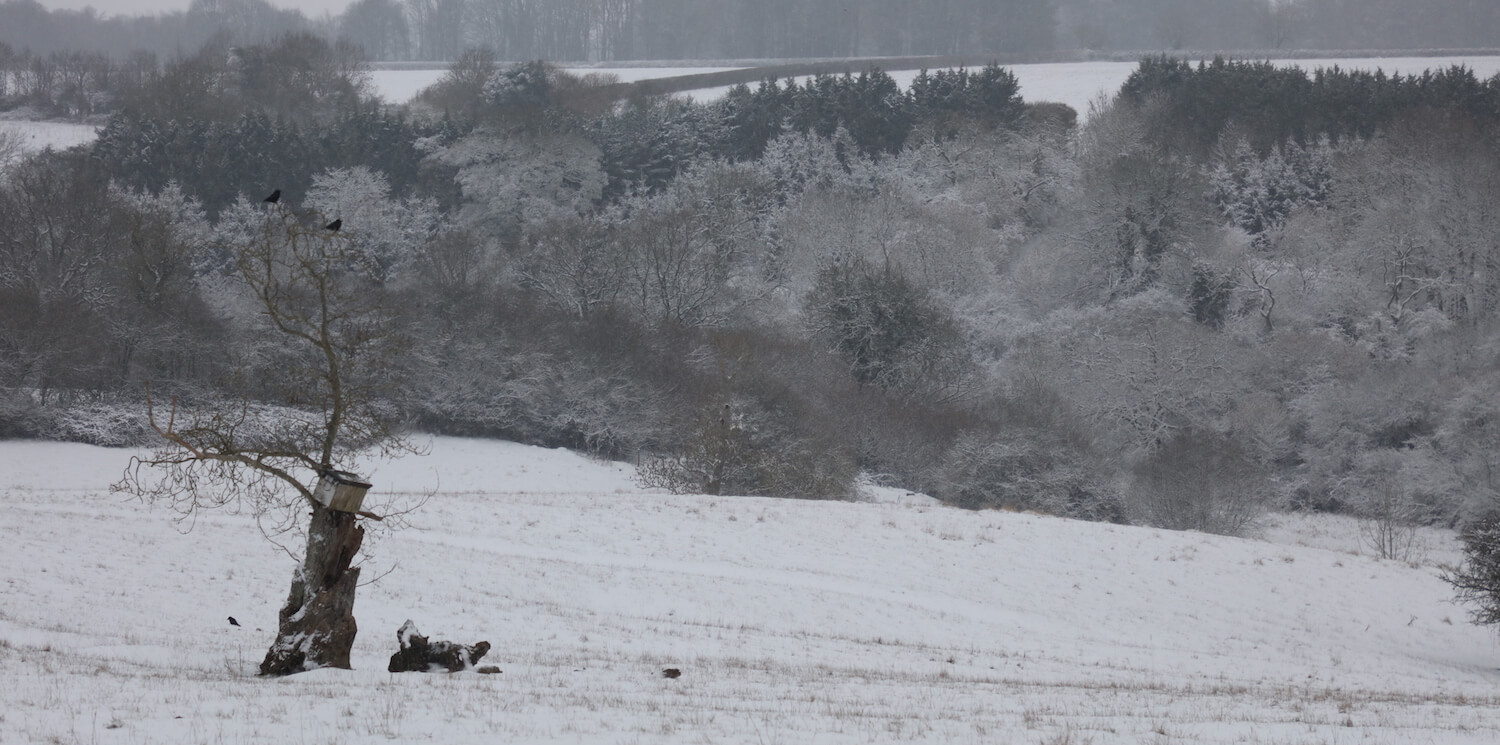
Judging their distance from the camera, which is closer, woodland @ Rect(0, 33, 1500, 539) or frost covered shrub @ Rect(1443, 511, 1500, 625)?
frost covered shrub @ Rect(1443, 511, 1500, 625)

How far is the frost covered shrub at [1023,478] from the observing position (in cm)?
4106

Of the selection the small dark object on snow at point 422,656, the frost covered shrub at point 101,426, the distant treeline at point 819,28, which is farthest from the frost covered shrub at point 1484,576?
the distant treeline at point 819,28

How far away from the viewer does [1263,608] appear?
24.0m

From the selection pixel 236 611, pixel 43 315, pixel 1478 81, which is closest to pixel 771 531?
pixel 236 611

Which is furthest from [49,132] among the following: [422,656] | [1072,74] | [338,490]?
[422,656]

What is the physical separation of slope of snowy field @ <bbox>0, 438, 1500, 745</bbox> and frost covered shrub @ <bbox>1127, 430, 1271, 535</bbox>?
10.9 meters

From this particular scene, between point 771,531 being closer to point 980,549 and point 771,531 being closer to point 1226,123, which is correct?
point 980,549

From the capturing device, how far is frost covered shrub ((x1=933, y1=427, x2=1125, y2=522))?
41062mm

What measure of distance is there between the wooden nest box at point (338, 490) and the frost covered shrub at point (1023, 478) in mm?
30922

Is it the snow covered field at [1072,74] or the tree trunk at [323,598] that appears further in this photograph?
the snow covered field at [1072,74]

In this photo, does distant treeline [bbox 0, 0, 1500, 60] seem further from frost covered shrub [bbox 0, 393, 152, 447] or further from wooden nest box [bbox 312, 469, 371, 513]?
wooden nest box [bbox 312, 469, 371, 513]

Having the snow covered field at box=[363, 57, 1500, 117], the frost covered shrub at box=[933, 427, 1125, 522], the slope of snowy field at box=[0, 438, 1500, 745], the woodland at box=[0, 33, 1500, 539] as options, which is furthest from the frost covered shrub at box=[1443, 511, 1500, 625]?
the snow covered field at box=[363, 57, 1500, 117]

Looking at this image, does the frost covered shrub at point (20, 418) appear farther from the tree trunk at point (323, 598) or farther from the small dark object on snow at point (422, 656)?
the small dark object on snow at point (422, 656)

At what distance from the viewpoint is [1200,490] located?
39.8 meters
